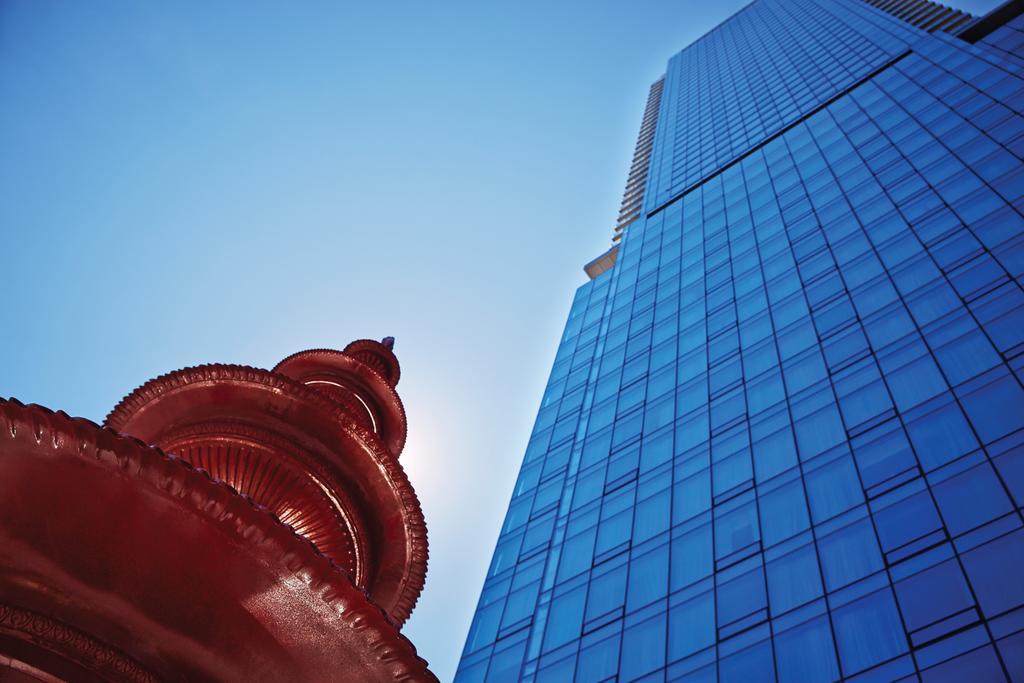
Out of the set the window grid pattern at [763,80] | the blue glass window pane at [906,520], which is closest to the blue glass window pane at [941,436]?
the blue glass window pane at [906,520]

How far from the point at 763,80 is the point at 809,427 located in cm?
5541

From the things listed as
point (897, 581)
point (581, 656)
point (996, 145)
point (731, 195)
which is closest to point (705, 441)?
point (581, 656)

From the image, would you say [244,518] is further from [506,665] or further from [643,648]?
[506,665]

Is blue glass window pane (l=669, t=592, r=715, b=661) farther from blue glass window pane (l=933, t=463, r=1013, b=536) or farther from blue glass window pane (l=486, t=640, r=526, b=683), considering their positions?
blue glass window pane (l=933, t=463, r=1013, b=536)

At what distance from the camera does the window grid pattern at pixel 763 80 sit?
59562mm

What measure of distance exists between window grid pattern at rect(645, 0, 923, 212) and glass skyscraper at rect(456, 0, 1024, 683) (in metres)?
4.26

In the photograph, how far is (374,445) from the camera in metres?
14.9

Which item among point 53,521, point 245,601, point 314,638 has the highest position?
point 53,521

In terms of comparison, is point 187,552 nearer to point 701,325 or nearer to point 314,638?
point 314,638

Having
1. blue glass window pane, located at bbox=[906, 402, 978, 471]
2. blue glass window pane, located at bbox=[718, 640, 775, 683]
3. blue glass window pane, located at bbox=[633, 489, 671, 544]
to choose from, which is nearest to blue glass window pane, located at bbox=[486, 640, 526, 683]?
blue glass window pane, located at bbox=[633, 489, 671, 544]

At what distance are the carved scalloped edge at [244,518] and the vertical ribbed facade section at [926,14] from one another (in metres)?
84.3

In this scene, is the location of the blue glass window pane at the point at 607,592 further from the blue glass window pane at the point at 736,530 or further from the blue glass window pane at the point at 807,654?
the blue glass window pane at the point at 807,654

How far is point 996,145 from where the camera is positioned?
3381cm

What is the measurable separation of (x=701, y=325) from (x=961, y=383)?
53.9 ft
